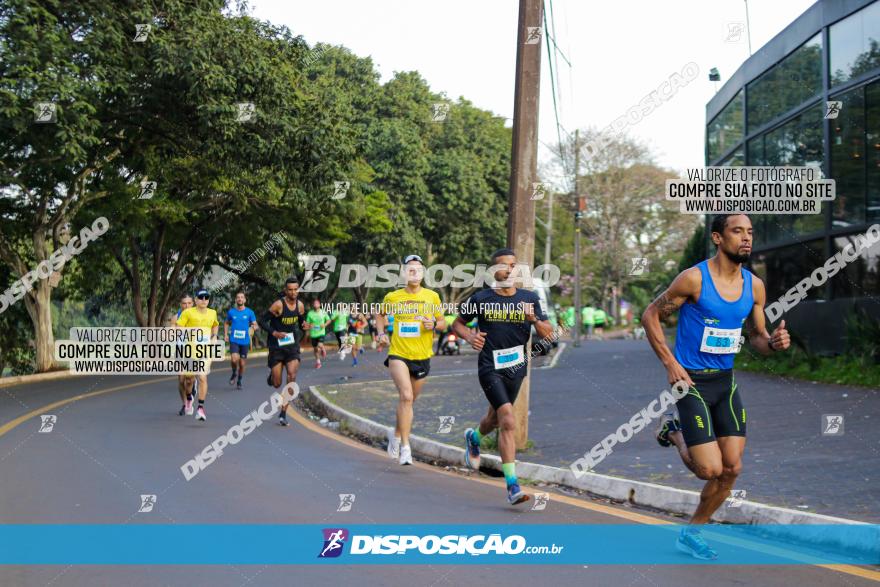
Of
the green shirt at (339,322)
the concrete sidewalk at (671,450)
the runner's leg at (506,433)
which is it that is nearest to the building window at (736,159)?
the concrete sidewalk at (671,450)

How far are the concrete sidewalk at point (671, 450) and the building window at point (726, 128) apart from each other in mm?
8333

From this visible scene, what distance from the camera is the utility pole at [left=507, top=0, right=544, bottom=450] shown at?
1115 centimetres

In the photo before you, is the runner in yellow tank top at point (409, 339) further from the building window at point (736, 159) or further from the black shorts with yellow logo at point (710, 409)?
the building window at point (736, 159)

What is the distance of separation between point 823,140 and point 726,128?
8654 millimetres

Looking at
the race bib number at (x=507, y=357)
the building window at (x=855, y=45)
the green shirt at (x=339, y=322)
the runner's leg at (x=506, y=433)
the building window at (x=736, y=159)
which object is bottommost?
the runner's leg at (x=506, y=433)

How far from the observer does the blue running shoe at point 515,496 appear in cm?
798

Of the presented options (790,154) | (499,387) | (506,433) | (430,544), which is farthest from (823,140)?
(430,544)

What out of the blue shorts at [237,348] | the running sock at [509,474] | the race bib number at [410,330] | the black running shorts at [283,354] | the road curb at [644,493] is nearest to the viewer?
the road curb at [644,493]

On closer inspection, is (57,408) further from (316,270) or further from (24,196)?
(316,270)

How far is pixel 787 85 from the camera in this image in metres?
23.2

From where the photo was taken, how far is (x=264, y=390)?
2083 cm

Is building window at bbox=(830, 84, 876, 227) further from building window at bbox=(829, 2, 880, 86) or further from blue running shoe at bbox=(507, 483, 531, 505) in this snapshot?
blue running shoe at bbox=(507, 483, 531, 505)

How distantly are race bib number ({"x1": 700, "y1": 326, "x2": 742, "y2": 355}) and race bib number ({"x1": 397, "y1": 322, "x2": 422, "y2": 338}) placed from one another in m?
4.75

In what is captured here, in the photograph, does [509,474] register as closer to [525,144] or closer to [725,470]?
[725,470]
